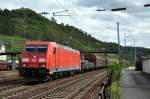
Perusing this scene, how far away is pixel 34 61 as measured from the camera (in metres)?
33.2

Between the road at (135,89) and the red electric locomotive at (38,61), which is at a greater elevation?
the red electric locomotive at (38,61)

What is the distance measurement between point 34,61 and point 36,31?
131 meters

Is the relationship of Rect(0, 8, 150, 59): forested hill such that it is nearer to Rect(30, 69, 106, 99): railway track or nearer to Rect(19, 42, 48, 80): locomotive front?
Rect(19, 42, 48, 80): locomotive front

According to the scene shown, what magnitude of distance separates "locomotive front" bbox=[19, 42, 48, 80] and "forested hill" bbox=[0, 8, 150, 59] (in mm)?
94660

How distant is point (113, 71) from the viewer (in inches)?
1176

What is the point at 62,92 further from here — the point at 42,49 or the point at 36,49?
the point at 36,49

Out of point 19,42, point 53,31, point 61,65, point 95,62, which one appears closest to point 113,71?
point 61,65

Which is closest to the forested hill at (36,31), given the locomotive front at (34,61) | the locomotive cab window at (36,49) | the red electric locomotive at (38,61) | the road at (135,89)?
the road at (135,89)

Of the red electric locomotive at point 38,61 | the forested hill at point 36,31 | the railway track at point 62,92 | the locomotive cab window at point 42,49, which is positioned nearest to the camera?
the railway track at point 62,92

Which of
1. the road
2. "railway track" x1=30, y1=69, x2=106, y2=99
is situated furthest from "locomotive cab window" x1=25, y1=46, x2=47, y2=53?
the road

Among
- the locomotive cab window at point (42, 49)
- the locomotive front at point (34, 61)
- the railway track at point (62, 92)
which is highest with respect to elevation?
the locomotive cab window at point (42, 49)

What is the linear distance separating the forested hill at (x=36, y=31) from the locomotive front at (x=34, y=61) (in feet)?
311

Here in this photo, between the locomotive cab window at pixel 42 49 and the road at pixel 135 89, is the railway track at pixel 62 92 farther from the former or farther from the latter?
the locomotive cab window at pixel 42 49

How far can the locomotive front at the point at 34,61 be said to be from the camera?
108 ft
